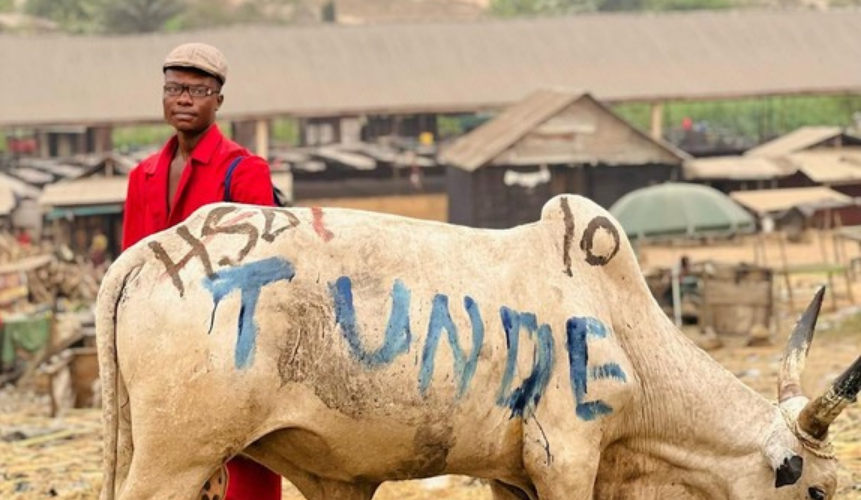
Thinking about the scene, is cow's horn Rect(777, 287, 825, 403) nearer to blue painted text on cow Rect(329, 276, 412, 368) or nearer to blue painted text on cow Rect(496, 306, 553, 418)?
Result: blue painted text on cow Rect(496, 306, 553, 418)

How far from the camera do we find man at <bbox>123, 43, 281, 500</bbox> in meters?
5.43

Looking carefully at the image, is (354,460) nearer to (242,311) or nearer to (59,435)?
(242,311)

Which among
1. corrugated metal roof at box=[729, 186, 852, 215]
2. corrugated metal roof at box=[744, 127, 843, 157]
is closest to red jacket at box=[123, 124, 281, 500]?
corrugated metal roof at box=[729, 186, 852, 215]

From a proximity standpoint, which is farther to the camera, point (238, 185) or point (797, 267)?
point (797, 267)

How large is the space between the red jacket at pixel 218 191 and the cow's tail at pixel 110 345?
607 mm

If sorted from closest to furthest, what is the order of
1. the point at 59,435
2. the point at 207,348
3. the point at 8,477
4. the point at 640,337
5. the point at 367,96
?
1. the point at 207,348
2. the point at 640,337
3. the point at 8,477
4. the point at 59,435
5. the point at 367,96

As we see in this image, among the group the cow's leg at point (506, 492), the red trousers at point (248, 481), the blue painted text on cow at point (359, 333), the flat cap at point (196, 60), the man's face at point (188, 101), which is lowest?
the cow's leg at point (506, 492)

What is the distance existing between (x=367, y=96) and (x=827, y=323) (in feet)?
55.2

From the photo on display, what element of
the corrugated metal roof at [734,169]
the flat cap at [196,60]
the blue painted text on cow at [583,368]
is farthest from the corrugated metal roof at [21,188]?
the blue painted text on cow at [583,368]

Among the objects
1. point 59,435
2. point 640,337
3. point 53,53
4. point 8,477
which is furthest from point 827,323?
point 53,53

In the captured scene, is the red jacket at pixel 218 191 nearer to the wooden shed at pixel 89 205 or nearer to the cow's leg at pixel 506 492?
the cow's leg at pixel 506 492

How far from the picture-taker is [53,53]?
37.9 meters

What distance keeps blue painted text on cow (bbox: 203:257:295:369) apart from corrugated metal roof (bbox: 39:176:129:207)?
24.6m

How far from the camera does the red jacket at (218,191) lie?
5449 millimetres
